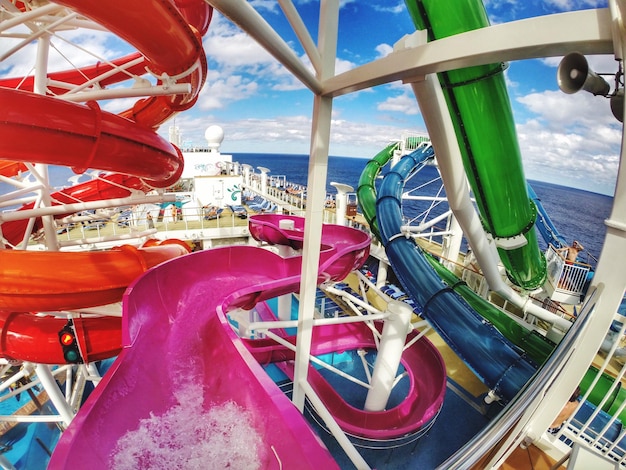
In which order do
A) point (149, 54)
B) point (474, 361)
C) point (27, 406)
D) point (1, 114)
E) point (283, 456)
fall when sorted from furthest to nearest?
1. point (27, 406)
2. point (474, 361)
3. point (149, 54)
4. point (1, 114)
5. point (283, 456)

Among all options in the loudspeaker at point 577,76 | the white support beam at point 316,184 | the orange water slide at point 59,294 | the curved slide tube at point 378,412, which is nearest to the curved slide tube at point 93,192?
the orange water slide at point 59,294

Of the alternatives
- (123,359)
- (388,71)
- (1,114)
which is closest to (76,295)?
(123,359)

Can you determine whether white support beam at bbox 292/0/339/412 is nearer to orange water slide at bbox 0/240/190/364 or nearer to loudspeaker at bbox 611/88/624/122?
loudspeaker at bbox 611/88/624/122

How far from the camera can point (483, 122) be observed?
9.12ft

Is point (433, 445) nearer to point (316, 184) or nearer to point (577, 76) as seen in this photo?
point (316, 184)

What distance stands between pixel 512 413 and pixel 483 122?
2583mm

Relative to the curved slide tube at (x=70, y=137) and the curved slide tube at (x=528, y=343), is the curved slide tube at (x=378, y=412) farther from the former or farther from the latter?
the curved slide tube at (x=70, y=137)

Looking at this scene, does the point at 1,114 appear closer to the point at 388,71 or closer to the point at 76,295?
the point at 76,295

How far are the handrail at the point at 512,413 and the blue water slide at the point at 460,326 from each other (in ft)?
8.95

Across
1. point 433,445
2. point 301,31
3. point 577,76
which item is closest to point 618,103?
point 577,76

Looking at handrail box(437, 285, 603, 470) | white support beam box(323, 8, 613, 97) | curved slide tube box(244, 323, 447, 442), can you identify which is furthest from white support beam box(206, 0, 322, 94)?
curved slide tube box(244, 323, 447, 442)

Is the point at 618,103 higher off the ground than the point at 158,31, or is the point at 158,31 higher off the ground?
the point at 158,31

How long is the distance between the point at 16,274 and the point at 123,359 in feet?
4.72

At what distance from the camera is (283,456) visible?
196 cm
